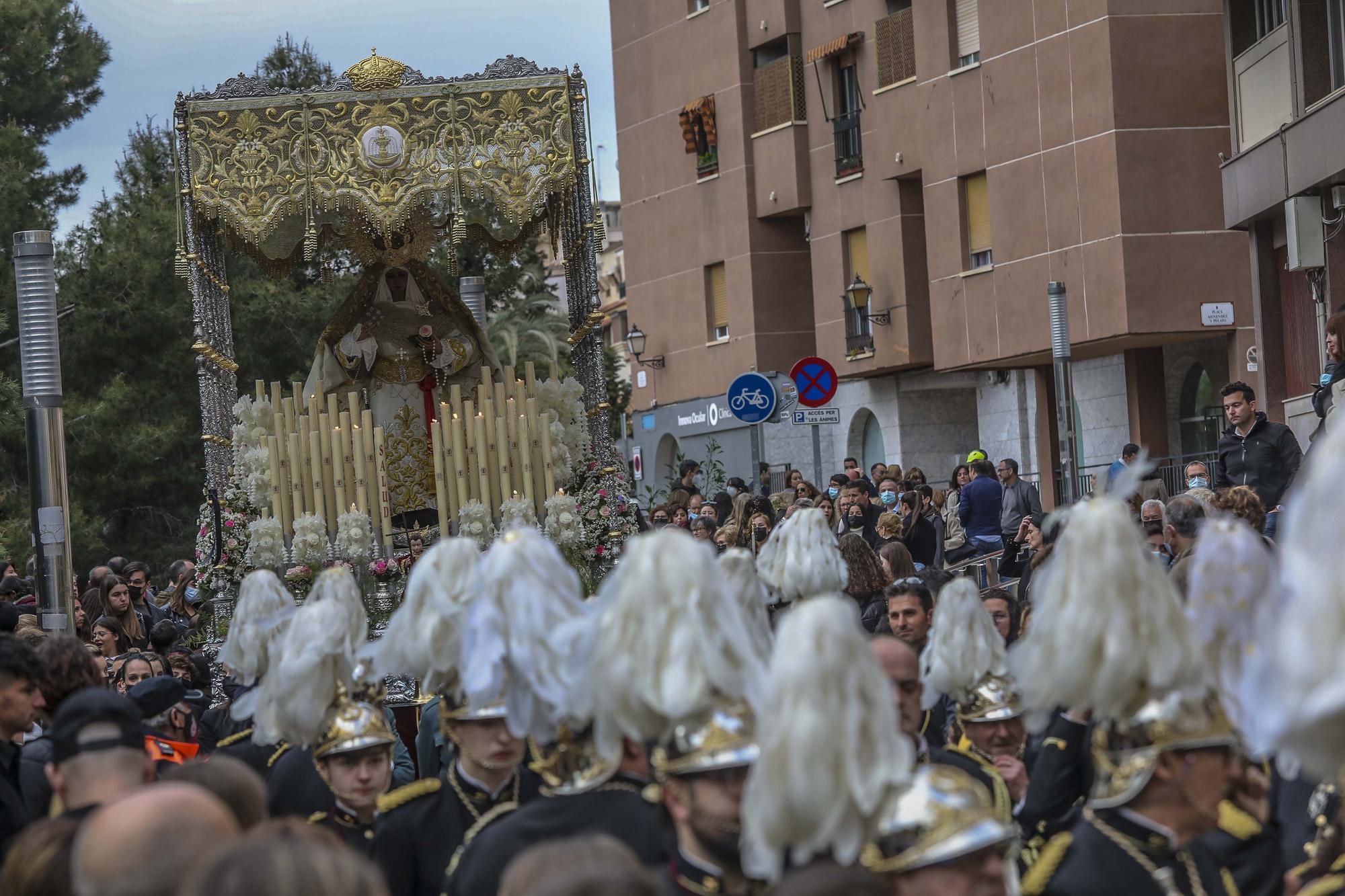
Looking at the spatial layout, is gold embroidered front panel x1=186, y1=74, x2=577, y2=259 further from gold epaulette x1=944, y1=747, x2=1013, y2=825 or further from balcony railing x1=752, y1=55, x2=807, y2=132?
balcony railing x1=752, y1=55, x2=807, y2=132

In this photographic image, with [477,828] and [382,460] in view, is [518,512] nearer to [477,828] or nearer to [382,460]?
[382,460]

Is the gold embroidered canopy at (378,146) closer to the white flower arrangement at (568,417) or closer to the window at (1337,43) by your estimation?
the white flower arrangement at (568,417)

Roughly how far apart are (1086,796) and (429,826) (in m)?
1.83

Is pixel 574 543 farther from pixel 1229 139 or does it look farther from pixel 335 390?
pixel 1229 139

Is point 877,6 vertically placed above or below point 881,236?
above

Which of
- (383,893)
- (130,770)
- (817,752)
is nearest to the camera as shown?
(383,893)

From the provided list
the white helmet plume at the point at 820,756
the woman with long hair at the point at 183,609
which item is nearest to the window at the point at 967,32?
the woman with long hair at the point at 183,609

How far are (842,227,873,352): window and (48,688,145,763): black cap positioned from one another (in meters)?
25.4

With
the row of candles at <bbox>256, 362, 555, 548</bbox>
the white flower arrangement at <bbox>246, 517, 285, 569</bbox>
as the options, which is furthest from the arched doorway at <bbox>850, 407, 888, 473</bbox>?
the white flower arrangement at <bbox>246, 517, 285, 569</bbox>

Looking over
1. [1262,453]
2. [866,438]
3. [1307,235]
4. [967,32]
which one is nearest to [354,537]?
[1262,453]

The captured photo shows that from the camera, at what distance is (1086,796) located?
5441 mm

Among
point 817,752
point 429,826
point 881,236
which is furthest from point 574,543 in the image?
point 881,236

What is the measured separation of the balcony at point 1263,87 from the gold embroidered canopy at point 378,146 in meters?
9.75

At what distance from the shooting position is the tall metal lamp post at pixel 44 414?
32.7 ft
